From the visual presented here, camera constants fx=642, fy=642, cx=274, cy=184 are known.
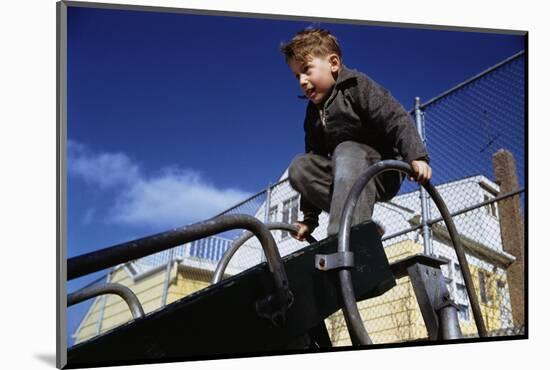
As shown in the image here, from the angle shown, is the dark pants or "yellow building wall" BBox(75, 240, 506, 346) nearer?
the dark pants

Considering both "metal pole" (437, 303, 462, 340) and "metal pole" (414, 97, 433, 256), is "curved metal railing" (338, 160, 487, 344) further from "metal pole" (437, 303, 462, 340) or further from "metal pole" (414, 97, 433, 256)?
"metal pole" (414, 97, 433, 256)

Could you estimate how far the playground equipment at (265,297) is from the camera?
4.88 feet

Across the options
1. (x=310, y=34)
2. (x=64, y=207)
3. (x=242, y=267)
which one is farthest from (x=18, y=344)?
(x=310, y=34)

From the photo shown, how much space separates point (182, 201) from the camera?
2.46m

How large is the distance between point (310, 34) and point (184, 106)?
1.90 feet

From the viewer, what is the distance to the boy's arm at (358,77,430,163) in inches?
86.5

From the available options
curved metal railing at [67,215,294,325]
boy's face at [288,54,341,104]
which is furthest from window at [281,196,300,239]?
curved metal railing at [67,215,294,325]

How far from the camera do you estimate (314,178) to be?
2.24 meters

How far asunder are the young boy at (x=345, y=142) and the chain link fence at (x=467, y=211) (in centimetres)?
48

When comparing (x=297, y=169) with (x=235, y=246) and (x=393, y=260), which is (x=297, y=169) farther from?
(x=393, y=260)

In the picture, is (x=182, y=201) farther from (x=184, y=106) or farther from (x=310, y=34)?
(x=310, y=34)

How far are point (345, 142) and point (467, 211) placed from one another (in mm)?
1090
